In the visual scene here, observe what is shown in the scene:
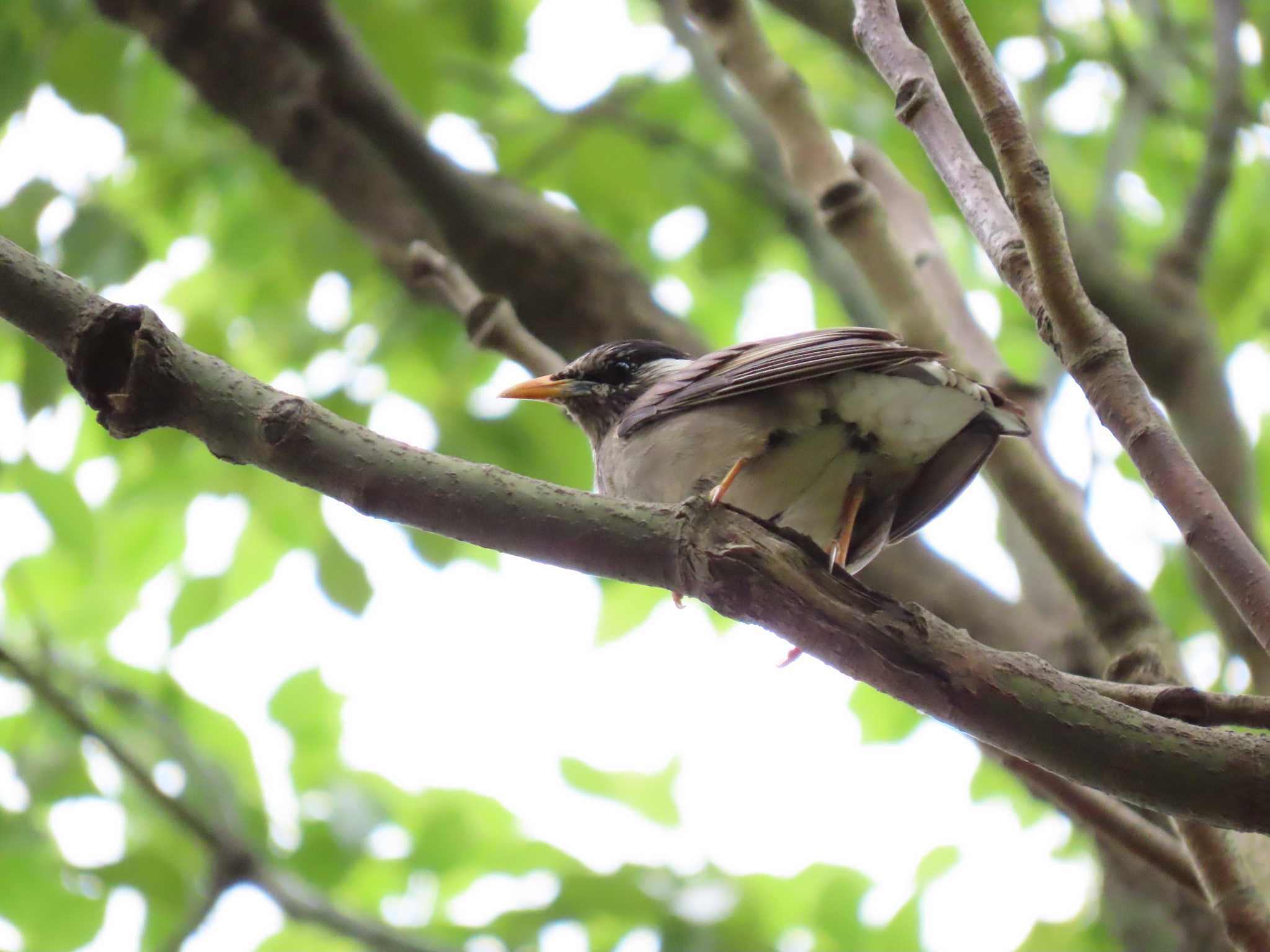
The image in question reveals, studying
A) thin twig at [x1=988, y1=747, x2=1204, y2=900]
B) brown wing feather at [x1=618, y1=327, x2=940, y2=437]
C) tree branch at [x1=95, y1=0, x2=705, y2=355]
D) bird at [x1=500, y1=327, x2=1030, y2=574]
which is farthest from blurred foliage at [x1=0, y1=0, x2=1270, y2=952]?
thin twig at [x1=988, y1=747, x2=1204, y2=900]

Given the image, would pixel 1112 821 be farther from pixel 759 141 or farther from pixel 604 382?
pixel 759 141

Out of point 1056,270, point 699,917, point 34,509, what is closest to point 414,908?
point 699,917

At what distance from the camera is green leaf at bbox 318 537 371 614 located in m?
4.57

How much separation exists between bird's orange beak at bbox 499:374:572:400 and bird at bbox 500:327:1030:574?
528 millimetres

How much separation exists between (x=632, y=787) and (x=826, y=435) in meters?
2.68

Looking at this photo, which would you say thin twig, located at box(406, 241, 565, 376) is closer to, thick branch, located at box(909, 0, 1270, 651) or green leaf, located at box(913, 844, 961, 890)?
thick branch, located at box(909, 0, 1270, 651)

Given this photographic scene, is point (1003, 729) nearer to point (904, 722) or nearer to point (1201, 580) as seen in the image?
point (1201, 580)

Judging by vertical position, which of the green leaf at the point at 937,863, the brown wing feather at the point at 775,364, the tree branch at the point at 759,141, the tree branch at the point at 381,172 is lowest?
the green leaf at the point at 937,863

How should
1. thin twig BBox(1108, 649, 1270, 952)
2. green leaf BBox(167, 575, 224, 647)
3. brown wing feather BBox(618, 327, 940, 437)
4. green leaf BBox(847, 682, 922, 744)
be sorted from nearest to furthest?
1. thin twig BBox(1108, 649, 1270, 952)
2. brown wing feather BBox(618, 327, 940, 437)
3. green leaf BBox(167, 575, 224, 647)
4. green leaf BBox(847, 682, 922, 744)

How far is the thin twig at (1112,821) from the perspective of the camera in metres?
2.63

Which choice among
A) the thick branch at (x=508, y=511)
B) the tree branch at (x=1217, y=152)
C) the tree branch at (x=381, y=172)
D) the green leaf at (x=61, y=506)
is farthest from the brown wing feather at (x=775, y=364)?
the green leaf at (x=61, y=506)

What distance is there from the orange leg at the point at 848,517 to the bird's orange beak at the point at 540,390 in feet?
3.64

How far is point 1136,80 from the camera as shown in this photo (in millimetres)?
5551

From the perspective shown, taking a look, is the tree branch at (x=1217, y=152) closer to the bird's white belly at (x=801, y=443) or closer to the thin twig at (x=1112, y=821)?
the bird's white belly at (x=801, y=443)
